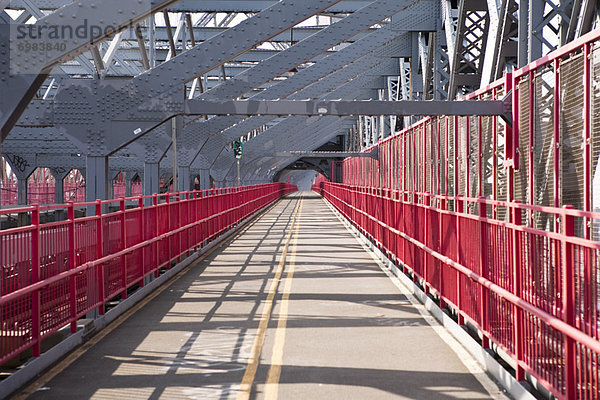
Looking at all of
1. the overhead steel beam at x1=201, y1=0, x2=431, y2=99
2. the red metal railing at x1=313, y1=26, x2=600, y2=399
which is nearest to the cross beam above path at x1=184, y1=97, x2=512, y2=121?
the red metal railing at x1=313, y1=26, x2=600, y2=399

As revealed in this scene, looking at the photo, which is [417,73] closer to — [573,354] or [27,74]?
[27,74]

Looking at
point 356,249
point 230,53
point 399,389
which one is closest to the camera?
point 399,389

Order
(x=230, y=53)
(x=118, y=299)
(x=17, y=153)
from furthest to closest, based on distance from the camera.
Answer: (x=17, y=153) → (x=230, y=53) → (x=118, y=299)

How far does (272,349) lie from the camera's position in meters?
8.68

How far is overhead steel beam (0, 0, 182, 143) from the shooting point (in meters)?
8.92

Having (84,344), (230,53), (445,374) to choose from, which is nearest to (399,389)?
(445,374)

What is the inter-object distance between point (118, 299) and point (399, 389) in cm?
651

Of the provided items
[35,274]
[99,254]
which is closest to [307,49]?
[99,254]

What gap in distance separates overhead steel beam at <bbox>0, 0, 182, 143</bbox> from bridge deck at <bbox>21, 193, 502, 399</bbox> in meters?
2.99

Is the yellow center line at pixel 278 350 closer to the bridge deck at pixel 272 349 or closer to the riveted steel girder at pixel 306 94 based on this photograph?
the bridge deck at pixel 272 349

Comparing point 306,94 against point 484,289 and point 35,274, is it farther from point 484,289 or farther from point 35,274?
point 35,274

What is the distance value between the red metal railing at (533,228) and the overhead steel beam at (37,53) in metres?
5.40

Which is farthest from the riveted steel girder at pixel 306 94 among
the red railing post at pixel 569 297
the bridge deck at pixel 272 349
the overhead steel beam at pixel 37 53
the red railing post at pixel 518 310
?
the red railing post at pixel 569 297

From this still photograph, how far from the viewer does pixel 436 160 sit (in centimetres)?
A: 1448
